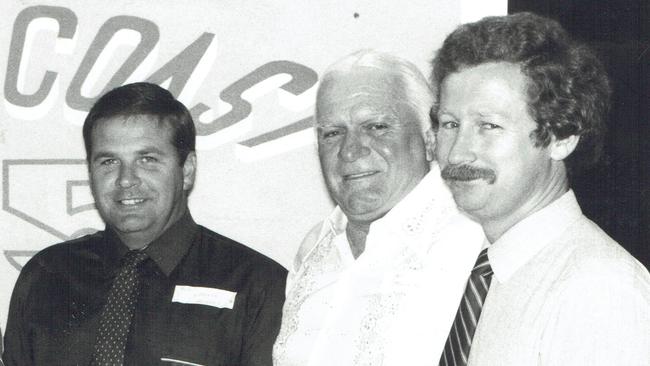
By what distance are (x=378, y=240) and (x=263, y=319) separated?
0.43m

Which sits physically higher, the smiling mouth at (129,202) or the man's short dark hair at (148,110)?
the man's short dark hair at (148,110)

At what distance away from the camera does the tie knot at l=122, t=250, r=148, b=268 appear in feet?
8.43

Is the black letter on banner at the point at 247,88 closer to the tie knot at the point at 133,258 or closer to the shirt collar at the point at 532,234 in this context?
the tie knot at the point at 133,258

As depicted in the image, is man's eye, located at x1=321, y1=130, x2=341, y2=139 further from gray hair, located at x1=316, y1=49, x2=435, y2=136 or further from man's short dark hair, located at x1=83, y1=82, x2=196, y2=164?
man's short dark hair, located at x1=83, y1=82, x2=196, y2=164

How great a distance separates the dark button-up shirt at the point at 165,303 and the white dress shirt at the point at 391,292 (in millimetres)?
125

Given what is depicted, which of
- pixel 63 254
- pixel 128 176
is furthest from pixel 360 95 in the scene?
pixel 63 254

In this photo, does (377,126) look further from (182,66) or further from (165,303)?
(182,66)

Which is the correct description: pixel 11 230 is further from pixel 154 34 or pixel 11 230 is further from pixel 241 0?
pixel 241 0

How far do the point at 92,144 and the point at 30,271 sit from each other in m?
0.46

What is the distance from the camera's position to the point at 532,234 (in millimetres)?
1688

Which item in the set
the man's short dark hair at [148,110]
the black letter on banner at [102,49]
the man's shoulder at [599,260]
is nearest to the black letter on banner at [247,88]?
the black letter on banner at [102,49]

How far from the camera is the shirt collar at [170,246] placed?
257 cm

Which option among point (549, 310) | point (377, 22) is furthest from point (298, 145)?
point (549, 310)

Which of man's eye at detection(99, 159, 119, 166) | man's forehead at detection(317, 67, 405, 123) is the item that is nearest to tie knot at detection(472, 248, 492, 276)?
man's forehead at detection(317, 67, 405, 123)
